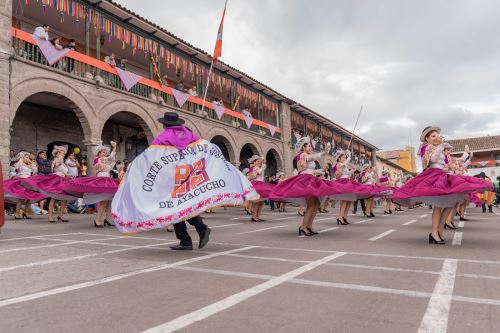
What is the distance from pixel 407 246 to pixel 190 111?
17.2 meters

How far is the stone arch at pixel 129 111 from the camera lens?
15984mm

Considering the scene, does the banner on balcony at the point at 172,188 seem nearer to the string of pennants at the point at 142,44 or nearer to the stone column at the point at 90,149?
the stone column at the point at 90,149

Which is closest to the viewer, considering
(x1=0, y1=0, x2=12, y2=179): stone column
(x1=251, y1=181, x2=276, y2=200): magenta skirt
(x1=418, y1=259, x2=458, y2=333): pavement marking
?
(x1=418, y1=259, x2=458, y2=333): pavement marking

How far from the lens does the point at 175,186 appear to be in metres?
5.30

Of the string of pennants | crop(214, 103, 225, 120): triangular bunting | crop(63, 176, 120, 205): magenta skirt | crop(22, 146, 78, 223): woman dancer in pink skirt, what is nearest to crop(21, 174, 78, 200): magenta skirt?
crop(22, 146, 78, 223): woman dancer in pink skirt

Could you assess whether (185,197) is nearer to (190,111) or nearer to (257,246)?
(257,246)

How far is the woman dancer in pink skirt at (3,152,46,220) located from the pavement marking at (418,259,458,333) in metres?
10.6

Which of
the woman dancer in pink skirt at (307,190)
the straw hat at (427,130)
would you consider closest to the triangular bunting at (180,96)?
the woman dancer in pink skirt at (307,190)

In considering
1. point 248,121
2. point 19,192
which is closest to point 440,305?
point 19,192

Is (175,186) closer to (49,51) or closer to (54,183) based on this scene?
(54,183)

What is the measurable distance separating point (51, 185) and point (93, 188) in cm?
185

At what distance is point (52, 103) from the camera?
56.0 ft

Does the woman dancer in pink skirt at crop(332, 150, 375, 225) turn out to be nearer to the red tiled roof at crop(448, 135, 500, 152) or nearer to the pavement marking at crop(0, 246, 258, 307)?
the pavement marking at crop(0, 246, 258, 307)

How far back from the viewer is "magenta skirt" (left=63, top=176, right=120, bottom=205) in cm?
895
